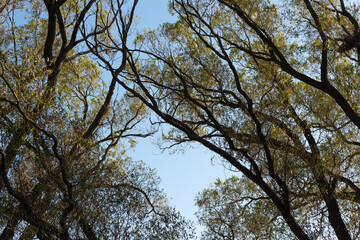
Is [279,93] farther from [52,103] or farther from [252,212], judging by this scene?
[52,103]

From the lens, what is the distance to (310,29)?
38.0ft

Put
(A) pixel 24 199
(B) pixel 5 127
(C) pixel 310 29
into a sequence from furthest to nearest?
1. (C) pixel 310 29
2. (B) pixel 5 127
3. (A) pixel 24 199

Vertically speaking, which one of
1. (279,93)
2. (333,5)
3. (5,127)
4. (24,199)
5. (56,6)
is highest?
(333,5)

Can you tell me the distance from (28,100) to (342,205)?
8714 mm

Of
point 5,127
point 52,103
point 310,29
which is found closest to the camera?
point 5,127

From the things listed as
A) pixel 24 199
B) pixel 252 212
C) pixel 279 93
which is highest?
pixel 279 93

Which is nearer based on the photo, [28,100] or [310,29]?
[28,100]

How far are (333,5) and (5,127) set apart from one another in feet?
33.4

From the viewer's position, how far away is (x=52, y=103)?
27.5 ft

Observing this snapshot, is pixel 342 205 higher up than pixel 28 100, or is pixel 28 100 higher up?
pixel 342 205

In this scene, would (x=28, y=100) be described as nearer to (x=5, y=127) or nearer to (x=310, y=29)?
(x=5, y=127)

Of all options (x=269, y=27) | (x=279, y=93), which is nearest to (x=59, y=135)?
(x=279, y=93)

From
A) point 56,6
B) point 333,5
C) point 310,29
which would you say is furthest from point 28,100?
point 333,5

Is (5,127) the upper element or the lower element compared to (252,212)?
lower
